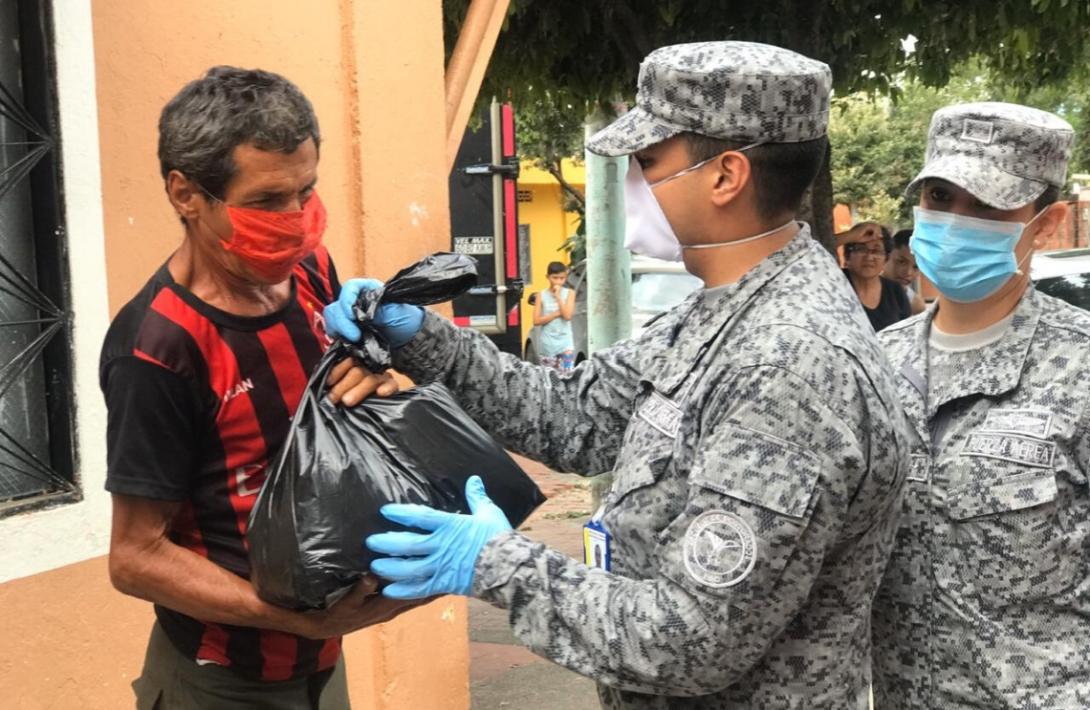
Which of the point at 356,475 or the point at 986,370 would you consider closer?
the point at 356,475

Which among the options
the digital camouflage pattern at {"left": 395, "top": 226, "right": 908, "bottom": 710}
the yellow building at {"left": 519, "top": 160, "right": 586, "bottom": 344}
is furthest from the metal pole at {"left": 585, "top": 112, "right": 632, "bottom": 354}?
the yellow building at {"left": 519, "top": 160, "right": 586, "bottom": 344}

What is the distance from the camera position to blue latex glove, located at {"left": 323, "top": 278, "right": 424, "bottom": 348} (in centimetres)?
208

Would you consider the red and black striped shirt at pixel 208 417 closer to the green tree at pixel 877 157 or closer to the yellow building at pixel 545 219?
the yellow building at pixel 545 219

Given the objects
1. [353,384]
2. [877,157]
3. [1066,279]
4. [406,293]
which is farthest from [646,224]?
[877,157]

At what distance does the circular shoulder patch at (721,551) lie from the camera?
5.26 feet

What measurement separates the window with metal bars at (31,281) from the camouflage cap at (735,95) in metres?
1.76

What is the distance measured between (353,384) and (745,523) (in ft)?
2.46

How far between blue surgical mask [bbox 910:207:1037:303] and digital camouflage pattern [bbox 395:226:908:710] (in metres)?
0.63

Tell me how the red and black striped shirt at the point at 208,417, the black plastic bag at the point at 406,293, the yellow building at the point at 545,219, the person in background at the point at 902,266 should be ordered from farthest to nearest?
1. the yellow building at the point at 545,219
2. the person in background at the point at 902,266
3. the black plastic bag at the point at 406,293
4. the red and black striped shirt at the point at 208,417

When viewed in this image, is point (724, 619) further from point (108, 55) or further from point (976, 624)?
point (108, 55)

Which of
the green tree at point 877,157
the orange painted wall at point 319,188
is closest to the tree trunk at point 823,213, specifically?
the orange painted wall at point 319,188

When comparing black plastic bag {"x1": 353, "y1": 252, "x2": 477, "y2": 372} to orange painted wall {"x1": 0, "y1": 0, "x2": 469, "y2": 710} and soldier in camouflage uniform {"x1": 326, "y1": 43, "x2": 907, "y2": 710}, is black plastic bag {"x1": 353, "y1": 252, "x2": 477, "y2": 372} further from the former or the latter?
orange painted wall {"x1": 0, "y1": 0, "x2": 469, "y2": 710}

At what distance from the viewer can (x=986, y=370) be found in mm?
2299

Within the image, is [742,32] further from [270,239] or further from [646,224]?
[270,239]
